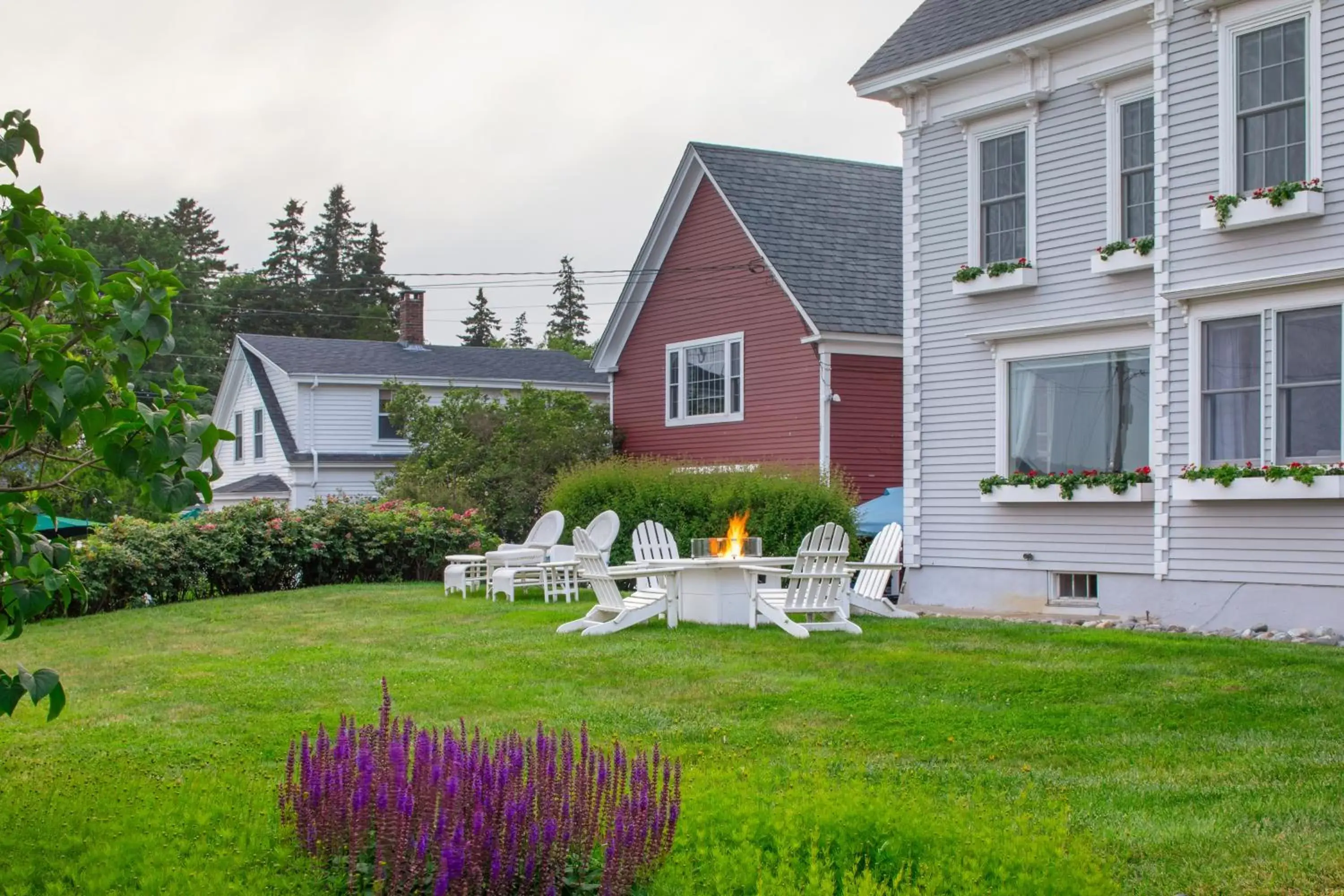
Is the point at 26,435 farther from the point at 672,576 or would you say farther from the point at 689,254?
the point at 689,254

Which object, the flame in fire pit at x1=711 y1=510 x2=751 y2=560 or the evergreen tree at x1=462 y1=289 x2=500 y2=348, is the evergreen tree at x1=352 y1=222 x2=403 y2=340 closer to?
the evergreen tree at x1=462 y1=289 x2=500 y2=348

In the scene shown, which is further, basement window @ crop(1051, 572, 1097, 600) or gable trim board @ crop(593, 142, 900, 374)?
gable trim board @ crop(593, 142, 900, 374)

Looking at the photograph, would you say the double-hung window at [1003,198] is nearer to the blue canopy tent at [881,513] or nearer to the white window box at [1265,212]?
the white window box at [1265,212]

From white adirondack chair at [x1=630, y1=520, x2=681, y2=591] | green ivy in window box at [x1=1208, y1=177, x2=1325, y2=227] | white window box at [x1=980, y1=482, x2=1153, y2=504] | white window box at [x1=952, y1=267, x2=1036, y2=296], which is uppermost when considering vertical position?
green ivy in window box at [x1=1208, y1=177, x2=1325, y2=227]

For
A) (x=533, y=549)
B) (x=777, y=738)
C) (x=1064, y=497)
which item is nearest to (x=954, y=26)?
(x=1064, y=497)

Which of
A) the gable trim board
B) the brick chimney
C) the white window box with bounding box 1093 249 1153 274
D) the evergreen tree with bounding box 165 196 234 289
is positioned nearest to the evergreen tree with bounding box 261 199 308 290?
the evergreen tree with bounding box 165 196 234 289

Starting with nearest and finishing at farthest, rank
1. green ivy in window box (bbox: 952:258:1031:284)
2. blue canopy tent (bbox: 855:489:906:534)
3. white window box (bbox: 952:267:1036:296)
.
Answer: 1. white window box (bbox: 952:267:1036:296)
2. green ivy in window box (bbox: 952:258:1031:284)
3. blue canopy tent (bbox: 855:489:906:534)

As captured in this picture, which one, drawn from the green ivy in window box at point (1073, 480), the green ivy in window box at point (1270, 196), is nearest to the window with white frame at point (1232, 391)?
the green ivy in window box at point (1073, 480)

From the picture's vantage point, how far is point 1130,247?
14.2m

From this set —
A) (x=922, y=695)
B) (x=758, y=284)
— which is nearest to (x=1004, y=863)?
(x=922, y=695)

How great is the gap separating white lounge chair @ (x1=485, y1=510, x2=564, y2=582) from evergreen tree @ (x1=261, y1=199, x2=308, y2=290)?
5539 cm

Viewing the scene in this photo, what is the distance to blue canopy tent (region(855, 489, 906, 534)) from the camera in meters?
18.7

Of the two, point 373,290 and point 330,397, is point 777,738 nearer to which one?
point 330,397

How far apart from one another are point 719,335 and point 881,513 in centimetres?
553
